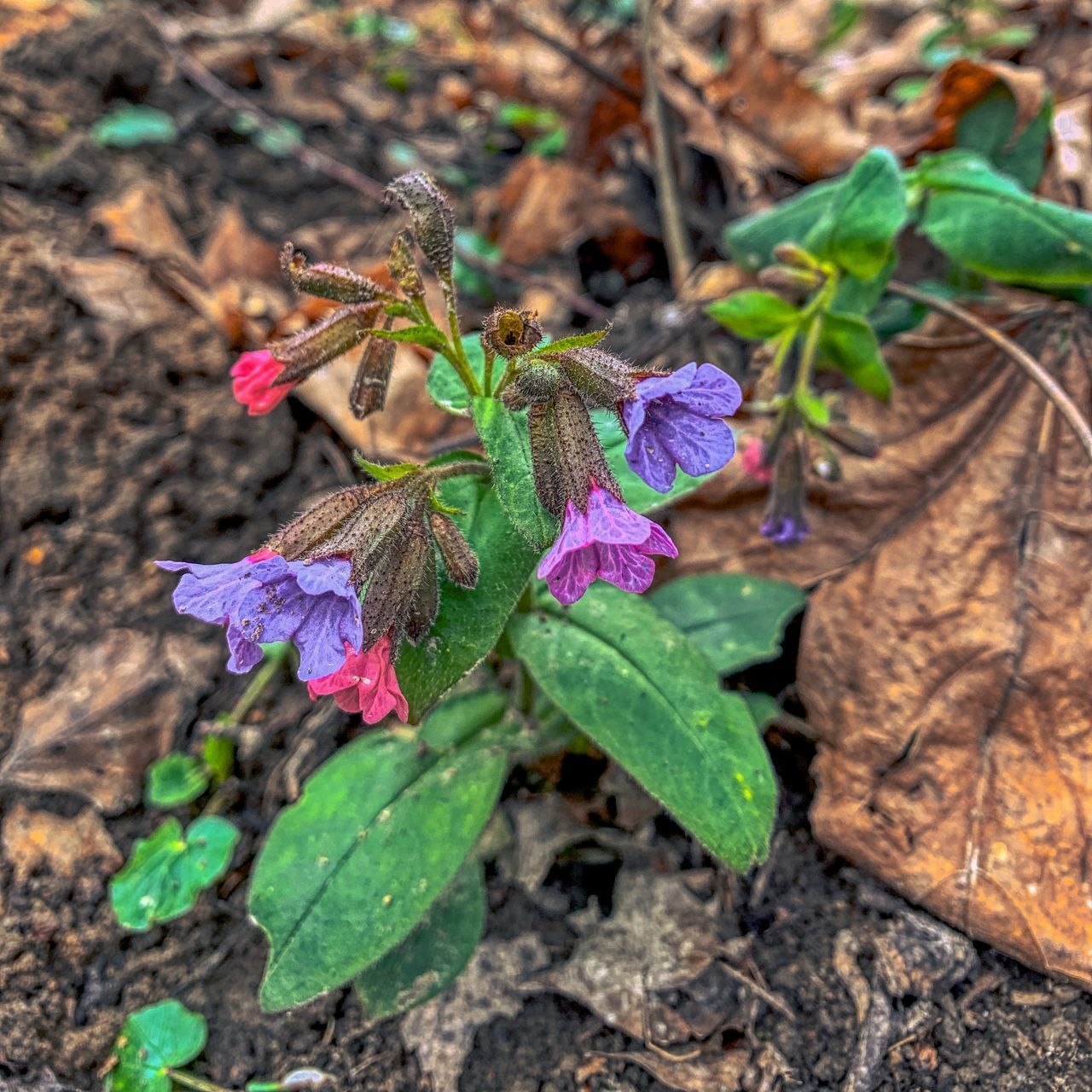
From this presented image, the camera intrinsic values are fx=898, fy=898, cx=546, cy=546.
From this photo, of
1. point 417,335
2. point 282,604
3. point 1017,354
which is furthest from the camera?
point 1017,354

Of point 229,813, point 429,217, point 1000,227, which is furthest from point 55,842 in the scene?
point 1000,227

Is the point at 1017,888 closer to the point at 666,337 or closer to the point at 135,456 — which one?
the point at 666,337

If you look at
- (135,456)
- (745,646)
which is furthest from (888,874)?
(135,456)

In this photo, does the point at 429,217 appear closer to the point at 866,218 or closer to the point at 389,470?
the point at 389,470

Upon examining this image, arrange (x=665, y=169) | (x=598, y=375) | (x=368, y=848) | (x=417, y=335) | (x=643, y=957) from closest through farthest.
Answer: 1. (x=598, y=375)
2. (x=417, y=335)
3. (x=368, y=848)
4. (x=643, y=957)
5. (x=665, y=169)

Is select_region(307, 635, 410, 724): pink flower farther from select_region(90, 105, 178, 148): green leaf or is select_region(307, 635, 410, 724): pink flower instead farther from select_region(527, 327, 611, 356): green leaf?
select_region(90, 105, 178, 148): green leaf

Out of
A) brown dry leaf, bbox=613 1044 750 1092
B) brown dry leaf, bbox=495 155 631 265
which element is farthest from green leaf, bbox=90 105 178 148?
brown dry leaf, bbox=613 1044 750 1092

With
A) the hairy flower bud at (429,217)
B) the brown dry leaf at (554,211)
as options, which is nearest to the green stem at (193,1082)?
the hairy flower bud at (429,217)

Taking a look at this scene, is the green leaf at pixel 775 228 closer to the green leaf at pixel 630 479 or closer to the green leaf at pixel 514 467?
the green leaf at pixel 630 479
